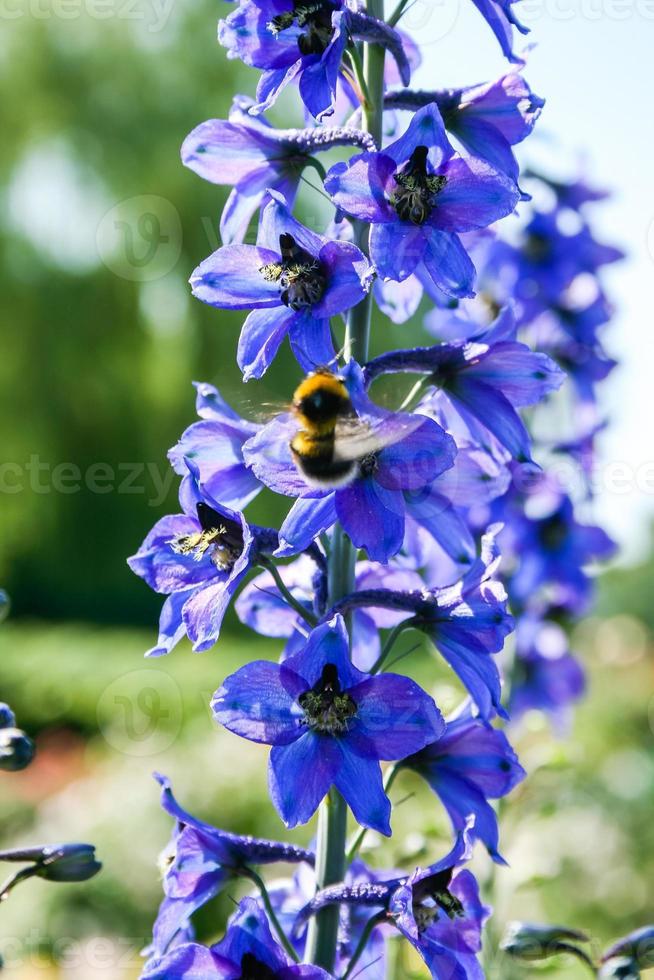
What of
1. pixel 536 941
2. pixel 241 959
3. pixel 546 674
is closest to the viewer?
pixel 241 959

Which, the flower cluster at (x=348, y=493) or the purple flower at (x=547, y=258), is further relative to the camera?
the purple flower at (x=547, y=258)

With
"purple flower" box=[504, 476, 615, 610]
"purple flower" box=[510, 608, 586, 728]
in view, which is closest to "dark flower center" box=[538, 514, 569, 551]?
"purple flower" box=[504, 476, 615, 610]

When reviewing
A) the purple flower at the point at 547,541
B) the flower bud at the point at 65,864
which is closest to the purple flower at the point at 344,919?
the flower bud at the point at 65,864

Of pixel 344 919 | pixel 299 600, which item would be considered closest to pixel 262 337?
pixel 299 600

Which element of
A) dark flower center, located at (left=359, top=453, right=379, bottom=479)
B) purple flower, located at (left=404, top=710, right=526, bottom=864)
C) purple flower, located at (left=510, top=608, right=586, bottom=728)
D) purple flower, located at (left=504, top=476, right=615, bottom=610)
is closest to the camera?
dark flower center, located at (left=359, top=453, right=379, bottom=479)

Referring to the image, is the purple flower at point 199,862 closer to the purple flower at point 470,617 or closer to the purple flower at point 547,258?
the purple flower at point 470,617

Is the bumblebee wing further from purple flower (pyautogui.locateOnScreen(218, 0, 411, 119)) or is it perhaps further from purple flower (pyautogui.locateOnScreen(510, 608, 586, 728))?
purple flower (pyautogui.locateOnScreen(510, 608, 586, 728))

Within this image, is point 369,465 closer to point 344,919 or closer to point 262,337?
point 262,337
